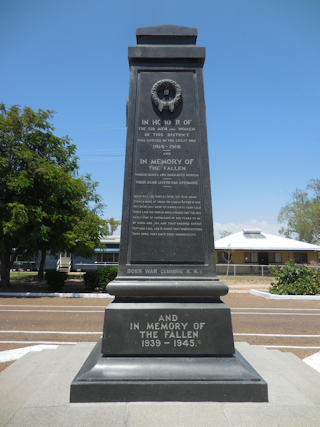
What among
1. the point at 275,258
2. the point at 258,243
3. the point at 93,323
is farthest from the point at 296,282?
the point at 275,258

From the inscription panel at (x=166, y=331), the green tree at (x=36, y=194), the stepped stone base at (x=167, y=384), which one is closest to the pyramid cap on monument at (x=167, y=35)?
the inscription panel at (x=166, y=331)

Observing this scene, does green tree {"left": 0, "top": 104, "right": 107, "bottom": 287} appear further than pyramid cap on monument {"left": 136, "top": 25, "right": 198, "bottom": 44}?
Yes

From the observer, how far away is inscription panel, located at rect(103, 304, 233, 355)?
145 inches

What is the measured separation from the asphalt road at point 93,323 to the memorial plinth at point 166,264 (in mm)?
2828

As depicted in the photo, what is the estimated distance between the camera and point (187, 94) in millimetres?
4656

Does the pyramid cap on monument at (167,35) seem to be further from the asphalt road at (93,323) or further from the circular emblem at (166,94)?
the asphalt road at (93,323)

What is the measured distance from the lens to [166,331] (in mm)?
3748

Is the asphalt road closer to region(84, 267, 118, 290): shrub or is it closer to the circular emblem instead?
region(84, 267, 118, 290): shrub

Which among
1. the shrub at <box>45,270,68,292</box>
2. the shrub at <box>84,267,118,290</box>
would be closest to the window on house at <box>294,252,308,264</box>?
the shrub at <box>84,267,118,290</box>

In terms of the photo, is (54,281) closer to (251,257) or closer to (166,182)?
(166,182)

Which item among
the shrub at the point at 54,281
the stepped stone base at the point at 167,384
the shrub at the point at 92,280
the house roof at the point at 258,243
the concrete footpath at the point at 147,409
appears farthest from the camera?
the house roof at the point at 258,243

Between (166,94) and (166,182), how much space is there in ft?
4.22

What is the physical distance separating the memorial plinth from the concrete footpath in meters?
0.14

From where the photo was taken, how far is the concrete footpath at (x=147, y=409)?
286cm
